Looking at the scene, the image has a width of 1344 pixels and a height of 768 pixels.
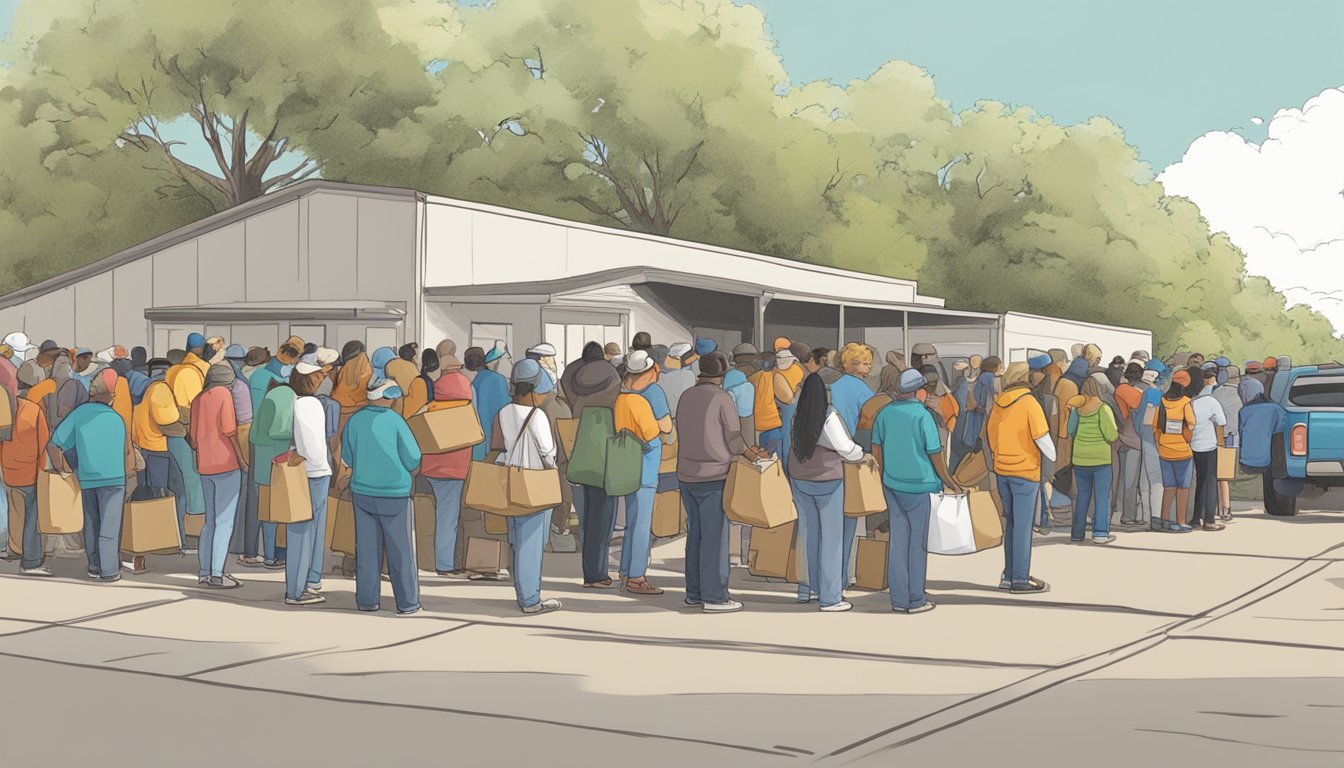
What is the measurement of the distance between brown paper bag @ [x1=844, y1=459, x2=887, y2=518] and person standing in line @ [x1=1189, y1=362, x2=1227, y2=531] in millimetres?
5989

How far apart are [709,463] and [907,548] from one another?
4.74ft

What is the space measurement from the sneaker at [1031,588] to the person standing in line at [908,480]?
4.12 ft

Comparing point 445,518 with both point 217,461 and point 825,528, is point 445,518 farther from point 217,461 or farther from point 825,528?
point 825,528

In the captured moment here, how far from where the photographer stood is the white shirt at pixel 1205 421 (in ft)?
53.2

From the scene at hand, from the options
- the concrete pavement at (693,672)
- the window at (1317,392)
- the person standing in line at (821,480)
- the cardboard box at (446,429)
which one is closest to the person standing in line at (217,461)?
the concrete pavement at (693,672)

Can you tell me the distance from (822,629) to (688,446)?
1.58m

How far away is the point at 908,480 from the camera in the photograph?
35.1 feet

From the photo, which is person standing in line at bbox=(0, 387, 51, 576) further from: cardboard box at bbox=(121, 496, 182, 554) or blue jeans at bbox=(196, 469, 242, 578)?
blue jeans at bbox=(196, 469, 242, 578)

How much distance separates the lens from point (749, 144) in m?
57.7

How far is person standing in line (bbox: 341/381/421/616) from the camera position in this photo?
10.5 metres

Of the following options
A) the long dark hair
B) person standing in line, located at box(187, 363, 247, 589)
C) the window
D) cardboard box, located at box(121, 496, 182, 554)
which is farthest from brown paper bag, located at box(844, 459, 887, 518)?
the window

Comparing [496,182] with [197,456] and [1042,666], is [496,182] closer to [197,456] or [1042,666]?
[197,456]

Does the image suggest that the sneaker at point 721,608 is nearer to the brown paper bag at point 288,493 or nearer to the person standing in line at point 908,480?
the person standing in line at point 908,480

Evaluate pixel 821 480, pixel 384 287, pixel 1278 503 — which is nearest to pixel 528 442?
pixel 821 480
